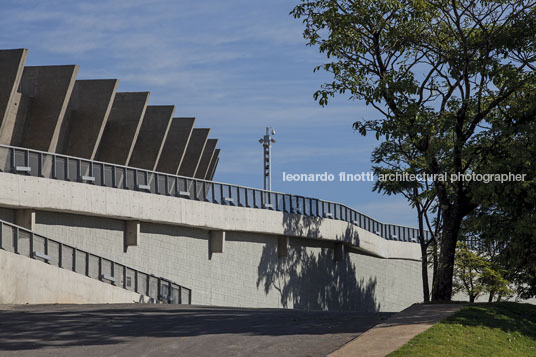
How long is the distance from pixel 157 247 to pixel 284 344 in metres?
23.2

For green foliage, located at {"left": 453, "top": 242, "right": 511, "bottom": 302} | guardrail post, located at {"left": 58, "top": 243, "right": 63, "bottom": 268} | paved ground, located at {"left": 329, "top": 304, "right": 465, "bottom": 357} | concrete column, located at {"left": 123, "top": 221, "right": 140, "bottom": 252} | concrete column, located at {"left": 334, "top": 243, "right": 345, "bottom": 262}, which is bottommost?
green foliage, located at {"left": 453, "top": 242, "right": 511, "bottom": 302}

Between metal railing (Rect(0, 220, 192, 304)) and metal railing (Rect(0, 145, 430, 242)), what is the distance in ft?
14.0

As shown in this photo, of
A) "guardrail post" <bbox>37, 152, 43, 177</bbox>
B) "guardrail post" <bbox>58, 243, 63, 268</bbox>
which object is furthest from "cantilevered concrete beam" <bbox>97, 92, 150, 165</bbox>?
"guardrail post" <bbox>58, 243, 63, 268</bbox>

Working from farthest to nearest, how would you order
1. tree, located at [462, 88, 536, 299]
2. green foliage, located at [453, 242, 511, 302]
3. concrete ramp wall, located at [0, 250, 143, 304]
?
1. green foliage, located at [453, 242, 511, 302]
2. concrete ramp wall, located at [0, 250, 143, 304]
3. tree, located at [462, 88, 536, 299]

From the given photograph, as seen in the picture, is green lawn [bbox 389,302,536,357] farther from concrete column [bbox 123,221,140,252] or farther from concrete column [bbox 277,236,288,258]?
concrete column [bbox 277,236,288,258]

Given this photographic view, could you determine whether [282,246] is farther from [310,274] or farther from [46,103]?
[46,103]

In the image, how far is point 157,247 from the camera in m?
38.5

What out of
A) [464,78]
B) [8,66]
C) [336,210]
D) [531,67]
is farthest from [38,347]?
[336,210]

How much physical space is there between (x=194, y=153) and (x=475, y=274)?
28.5 m

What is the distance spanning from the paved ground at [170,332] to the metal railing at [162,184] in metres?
9.86

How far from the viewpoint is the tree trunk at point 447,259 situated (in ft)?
84.9

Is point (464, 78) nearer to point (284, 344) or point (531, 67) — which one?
point (531, 67)

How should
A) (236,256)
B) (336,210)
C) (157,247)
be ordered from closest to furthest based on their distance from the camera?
(157,247) → (236,256) → (336,210)

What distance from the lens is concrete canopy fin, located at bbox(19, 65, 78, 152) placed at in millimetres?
44031
